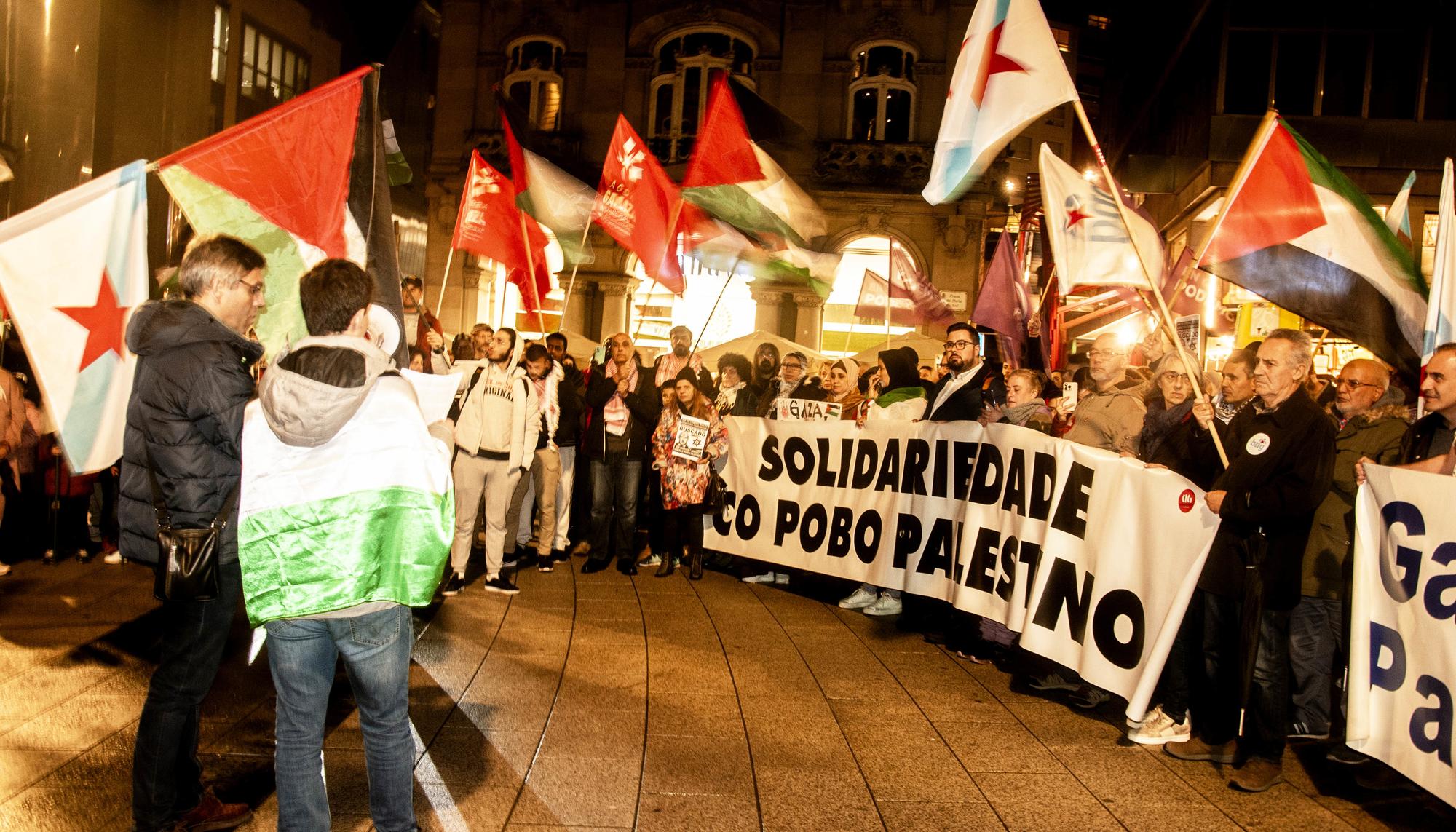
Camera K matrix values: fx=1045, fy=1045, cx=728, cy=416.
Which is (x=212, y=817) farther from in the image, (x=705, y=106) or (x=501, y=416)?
(x=705, y=106)

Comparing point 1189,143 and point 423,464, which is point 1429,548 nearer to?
point 423,464

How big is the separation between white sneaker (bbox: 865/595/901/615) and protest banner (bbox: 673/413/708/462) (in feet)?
7.13

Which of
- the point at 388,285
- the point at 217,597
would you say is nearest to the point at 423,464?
the point at 217,597

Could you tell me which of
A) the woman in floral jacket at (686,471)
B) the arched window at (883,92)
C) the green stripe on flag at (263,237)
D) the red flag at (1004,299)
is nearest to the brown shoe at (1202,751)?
the green stripe on flag at (263,237)

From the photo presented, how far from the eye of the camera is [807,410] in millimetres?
9789

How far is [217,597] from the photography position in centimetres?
372

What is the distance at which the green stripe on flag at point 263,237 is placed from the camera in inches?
195

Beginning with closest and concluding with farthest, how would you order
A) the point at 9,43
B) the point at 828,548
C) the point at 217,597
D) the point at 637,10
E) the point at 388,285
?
1. the point at 217,597
2. the point at 388,285
3. the point at 828,548
4. the point at 9,43
5. the point at 637,10

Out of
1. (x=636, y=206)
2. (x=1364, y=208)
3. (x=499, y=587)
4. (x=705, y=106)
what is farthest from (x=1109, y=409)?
(x=705, y=106)

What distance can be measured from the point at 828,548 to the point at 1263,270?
4157 millimetres

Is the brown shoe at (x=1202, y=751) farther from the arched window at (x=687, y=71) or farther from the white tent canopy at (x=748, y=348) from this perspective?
the arched window at (x=687, y=71)

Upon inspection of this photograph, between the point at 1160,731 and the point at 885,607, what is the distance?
3.05m

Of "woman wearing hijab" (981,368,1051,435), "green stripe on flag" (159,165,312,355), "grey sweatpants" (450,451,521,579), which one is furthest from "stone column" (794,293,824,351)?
"green stripe on flag" (159,165,312,355)

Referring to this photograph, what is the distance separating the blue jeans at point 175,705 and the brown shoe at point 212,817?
4 centimetres
